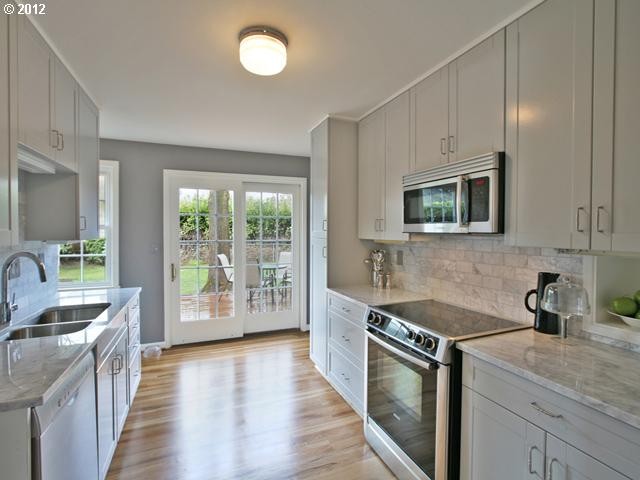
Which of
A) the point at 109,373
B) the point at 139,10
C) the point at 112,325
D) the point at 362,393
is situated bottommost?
the point at 362,393

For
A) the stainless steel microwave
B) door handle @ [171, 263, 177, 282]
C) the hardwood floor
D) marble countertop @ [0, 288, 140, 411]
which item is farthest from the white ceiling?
the hardwood floor

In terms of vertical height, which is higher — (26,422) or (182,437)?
(26,422)

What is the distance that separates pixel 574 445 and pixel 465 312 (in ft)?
3.45

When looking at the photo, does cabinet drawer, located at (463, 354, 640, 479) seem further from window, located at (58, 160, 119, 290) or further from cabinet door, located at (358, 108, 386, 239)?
window, located at (58, 160, 119, 290)

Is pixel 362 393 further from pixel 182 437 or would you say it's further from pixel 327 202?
pixel 327 202

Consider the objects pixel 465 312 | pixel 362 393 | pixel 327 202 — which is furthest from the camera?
pixel 327 202

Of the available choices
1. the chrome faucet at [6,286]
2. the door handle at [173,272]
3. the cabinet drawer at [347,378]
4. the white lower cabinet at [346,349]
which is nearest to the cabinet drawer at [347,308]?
the white lower cabinet at [346,349]

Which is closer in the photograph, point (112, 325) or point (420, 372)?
point (420, 372)

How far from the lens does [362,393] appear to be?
2453 mm

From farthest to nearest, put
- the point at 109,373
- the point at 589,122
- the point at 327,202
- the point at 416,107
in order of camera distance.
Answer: the point at 327,202
the point at 416,107
the point at 109,373
the point at 589,122

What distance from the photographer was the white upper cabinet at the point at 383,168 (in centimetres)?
247

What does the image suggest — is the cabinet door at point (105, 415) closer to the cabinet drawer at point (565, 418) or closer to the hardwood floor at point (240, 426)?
the hardwood floor at point (240, 426)

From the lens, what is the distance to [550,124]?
4.78ft

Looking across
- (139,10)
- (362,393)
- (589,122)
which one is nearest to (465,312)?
(362,393)
